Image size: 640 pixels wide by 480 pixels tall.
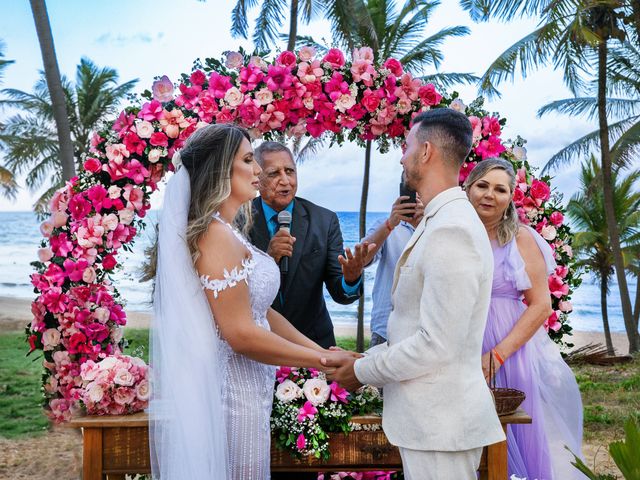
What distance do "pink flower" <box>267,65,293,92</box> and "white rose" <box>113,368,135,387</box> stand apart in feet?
7.68

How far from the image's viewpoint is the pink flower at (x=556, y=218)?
5602 mm

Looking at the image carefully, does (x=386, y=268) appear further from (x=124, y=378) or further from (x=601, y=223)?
(x=601, y=223)

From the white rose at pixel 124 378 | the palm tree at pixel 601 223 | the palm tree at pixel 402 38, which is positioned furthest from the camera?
the palm tree at pixel 601 223

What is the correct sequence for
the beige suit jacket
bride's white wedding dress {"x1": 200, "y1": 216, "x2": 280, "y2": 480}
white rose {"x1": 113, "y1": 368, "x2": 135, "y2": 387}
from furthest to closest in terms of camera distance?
white rose {"x1": 113, "y1": 368, "x2": 135, "y2": 387} → bride's white wedding dress {"x1": 200, "y1": 216, "x2": 280, "y2": 480} → the beige suit jacket

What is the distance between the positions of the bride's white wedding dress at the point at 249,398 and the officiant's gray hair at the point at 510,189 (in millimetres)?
1917

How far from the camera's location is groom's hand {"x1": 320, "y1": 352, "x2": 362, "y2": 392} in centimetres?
356

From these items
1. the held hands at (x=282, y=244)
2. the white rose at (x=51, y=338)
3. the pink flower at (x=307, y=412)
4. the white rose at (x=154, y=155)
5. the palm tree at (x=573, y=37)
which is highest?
the palm tree at (x=573, y=37)

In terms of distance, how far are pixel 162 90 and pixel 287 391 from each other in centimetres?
254

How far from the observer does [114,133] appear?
5281 mm

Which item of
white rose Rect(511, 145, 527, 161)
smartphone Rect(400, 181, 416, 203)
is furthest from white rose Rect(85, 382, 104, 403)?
white rose Rect(511, 145, 527, 161)

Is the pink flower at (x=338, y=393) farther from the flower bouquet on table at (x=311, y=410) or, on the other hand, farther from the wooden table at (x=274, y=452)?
the wooden table at (x=274, y=452)

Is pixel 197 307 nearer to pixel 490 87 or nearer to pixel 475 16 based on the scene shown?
pixel 490 87

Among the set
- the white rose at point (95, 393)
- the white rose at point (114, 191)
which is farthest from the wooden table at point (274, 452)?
the white rose at point (114, 191)

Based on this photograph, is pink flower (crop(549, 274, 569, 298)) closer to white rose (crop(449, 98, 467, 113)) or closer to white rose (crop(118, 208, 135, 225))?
white rose (crop(449, 98, 467, 113))
